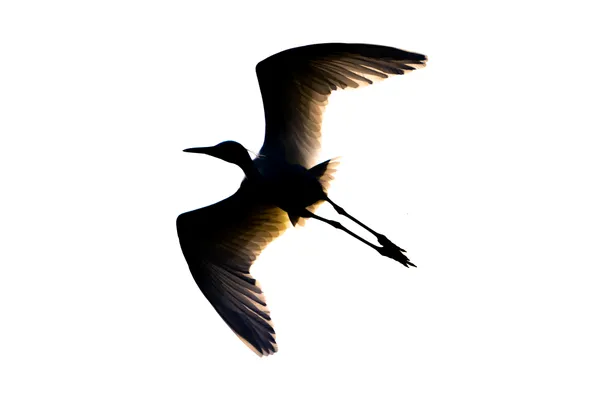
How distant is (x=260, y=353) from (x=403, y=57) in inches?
133

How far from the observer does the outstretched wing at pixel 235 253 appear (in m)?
10.5

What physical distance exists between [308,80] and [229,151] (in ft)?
3.51

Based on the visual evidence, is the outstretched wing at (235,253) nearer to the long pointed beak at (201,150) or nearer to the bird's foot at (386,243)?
the long pointed beak at (201,150)

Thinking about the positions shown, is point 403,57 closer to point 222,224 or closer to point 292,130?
point 292,130

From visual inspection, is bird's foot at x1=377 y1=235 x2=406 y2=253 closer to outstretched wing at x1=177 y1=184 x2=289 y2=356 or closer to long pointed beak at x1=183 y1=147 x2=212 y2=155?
outstretched wing at x1=177 y1=184 x2=289 y2=356

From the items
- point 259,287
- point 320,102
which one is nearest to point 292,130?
point 320,102

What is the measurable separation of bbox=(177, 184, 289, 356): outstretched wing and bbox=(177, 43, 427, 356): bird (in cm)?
1

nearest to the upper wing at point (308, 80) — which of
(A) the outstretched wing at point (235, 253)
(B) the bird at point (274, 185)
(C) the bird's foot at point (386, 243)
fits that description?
(B) the bird at point (274, 185)

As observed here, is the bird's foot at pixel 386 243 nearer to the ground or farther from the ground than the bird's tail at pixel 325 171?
nearer to the ground

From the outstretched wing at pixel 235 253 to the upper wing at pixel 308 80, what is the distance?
2.25ft

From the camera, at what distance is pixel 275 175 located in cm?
1008

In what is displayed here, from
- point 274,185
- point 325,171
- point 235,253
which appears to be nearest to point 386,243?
point 325,171

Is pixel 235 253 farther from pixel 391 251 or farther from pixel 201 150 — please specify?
pixel 391 251

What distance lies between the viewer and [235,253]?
1101cm
